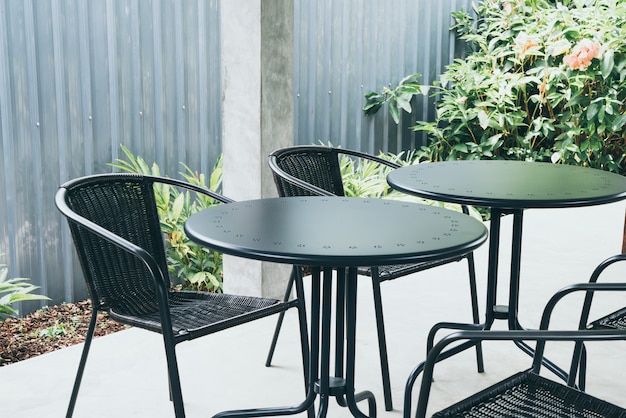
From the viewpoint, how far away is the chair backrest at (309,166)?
3103 millimetres

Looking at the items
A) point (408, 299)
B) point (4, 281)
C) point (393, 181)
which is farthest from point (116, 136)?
point (393, 181)

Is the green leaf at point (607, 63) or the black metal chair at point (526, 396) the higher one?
the green leaf at point (607, 63)

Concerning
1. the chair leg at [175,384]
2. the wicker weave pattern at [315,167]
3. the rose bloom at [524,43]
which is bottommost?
the chair leg at [175,384]

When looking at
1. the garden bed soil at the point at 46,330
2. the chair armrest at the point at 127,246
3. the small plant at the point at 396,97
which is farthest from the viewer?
the small plant at the point at 396,97

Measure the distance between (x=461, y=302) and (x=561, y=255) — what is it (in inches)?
48.6

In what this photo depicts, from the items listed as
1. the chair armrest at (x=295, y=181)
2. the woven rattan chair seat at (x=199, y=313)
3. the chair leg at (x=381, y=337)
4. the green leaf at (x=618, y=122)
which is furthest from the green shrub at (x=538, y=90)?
the woven rattan chair seat at (x=199, y=313)

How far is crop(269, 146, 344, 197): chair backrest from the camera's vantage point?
3103mm

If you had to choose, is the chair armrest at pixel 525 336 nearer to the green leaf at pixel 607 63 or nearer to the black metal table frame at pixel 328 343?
the black metal table frame at pixel 328 343

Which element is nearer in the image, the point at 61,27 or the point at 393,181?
the point at 393,181

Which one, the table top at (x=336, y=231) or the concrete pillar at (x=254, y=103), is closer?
the table top at (x=336, y=231)

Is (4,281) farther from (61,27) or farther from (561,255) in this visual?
(561,255)

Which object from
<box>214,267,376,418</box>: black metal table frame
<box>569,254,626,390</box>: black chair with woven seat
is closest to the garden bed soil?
<box>214,267,376,418</box>: black metal table frame

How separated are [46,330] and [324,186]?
163 cm

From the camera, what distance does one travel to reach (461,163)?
336 cm
